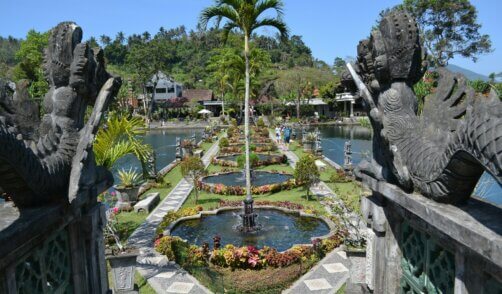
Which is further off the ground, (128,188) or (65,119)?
(65,119)

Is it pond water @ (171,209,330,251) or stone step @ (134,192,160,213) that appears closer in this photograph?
pond water @ (171,209,330,251)

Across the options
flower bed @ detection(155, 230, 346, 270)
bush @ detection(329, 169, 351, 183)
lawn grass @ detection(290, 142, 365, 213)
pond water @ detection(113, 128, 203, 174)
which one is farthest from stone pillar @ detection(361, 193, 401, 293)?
pond water @ detection(113, 128, 203, 174)

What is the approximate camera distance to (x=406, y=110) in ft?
13.8

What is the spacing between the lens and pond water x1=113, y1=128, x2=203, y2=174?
24.9m

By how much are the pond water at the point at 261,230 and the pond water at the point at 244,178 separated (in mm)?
4819

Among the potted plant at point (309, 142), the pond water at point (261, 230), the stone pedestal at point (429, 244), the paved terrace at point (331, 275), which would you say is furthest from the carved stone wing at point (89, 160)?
the potted plant at point (309, 142)

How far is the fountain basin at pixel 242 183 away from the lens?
15.9 metres

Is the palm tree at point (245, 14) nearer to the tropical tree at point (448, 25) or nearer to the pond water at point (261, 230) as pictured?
the pond water at point (261, 230)

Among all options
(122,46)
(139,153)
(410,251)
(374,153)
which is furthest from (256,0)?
(122,46)

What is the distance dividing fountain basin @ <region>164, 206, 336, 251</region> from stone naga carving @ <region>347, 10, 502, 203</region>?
6249 millimetres

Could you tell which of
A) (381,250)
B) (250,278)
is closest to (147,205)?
(250,278)

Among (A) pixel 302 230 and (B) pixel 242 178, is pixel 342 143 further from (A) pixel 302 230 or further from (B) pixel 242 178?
(A) pixel 302 230

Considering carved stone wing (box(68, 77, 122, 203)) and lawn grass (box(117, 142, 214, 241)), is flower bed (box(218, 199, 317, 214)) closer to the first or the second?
lawn grass (box(117, 142, 214, 241))

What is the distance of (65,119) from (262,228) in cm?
814
